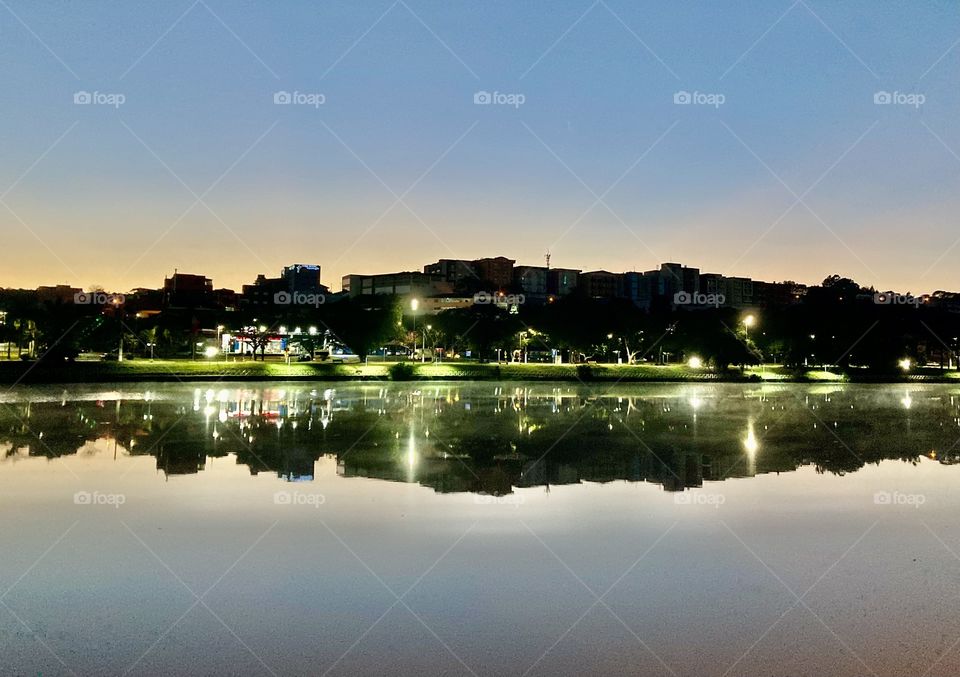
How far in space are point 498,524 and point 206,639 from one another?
13.0 feet

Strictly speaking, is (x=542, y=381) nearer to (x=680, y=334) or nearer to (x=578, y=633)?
(x=680, y=334)

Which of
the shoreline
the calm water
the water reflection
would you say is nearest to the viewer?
the calm water

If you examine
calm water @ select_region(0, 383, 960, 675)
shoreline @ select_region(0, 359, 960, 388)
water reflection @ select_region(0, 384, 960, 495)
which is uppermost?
shoreline @ select_region(0, 359, 960, 388)

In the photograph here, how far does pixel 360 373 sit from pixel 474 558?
44.6 meters

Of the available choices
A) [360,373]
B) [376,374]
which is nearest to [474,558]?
[376,374]

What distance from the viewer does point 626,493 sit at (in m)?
10.2

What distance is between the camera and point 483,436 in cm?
1683

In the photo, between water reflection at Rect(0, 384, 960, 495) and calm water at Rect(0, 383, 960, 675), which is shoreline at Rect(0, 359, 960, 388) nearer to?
water reflection at Rect(0, 384, 960, 495)

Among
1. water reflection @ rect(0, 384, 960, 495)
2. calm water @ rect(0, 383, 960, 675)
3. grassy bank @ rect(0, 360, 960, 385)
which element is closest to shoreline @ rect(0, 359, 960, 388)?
grassy bank @ rect(0, 360, 960, 385)

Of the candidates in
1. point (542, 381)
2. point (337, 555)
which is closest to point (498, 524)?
point (337, 555)

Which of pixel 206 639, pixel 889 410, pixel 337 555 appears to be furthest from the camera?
pixel 889 410

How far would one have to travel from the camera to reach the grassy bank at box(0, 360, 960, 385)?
135 ft

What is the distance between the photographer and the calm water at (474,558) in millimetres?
4961

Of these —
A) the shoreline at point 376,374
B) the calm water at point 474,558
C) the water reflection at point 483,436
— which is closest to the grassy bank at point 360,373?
the shoreline at point 376,374
